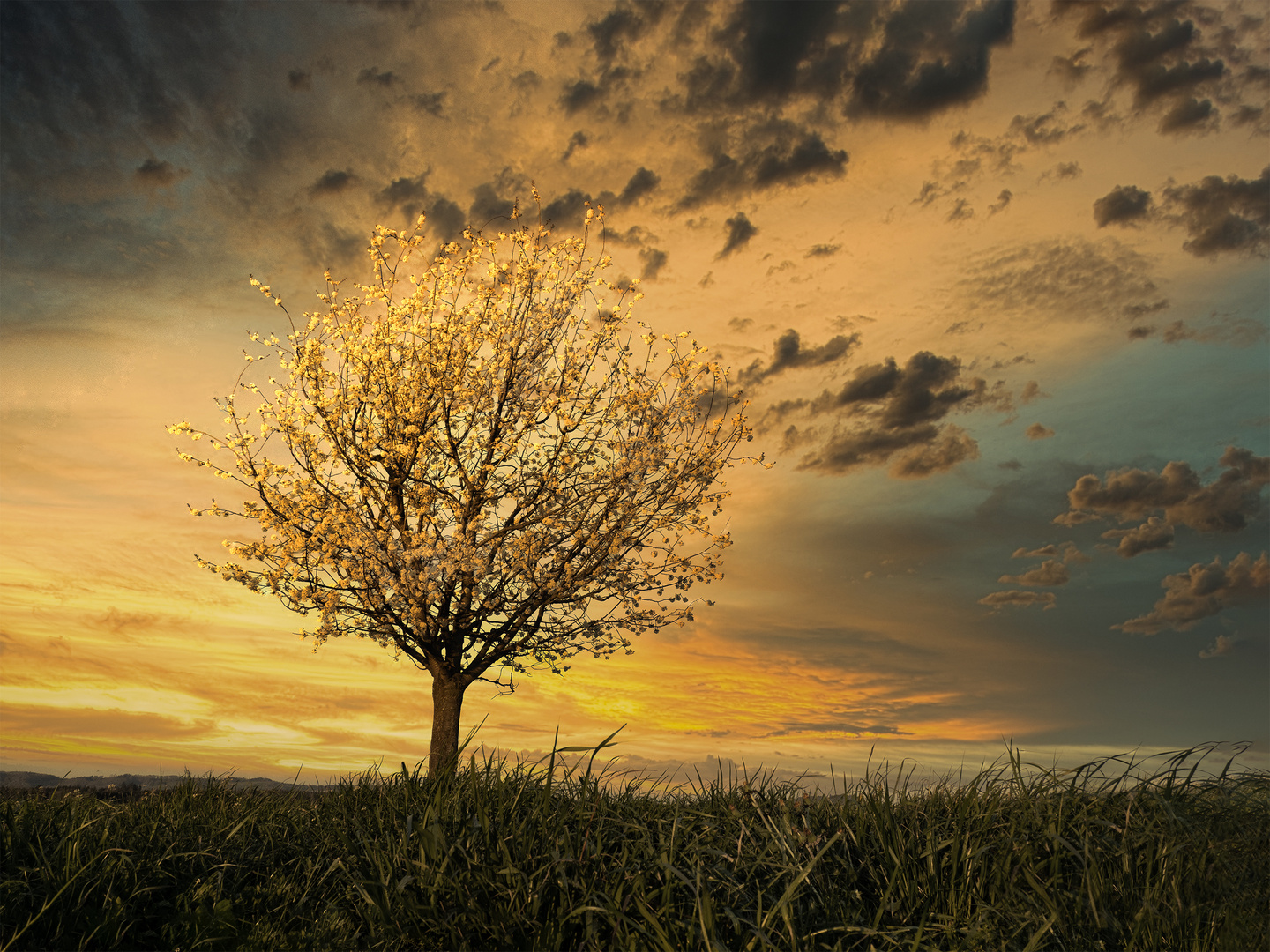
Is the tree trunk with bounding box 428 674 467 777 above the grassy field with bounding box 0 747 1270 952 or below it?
above

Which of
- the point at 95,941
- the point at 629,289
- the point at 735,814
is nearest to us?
the point at 95,941

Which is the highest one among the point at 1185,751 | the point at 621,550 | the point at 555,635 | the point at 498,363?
the point at 498,363

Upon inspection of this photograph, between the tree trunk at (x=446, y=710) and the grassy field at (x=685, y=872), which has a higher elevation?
the tree trunk at (x=446, y=710)

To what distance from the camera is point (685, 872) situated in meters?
6.39

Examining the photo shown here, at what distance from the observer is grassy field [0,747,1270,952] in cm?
600

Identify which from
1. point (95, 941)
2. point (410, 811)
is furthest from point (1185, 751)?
point (95, 941)

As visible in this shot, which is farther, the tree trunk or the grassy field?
the tree trunk

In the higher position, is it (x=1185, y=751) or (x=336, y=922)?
(x=1185, y=751)

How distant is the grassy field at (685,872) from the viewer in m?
Result: 6.00

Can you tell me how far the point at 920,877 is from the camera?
6551 millimetres

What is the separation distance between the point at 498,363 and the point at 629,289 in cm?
311

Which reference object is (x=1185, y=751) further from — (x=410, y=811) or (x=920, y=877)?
(x=410, y=811)

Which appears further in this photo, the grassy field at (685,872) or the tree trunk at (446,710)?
the tree trunk at (446,710)

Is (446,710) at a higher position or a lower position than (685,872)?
higher
